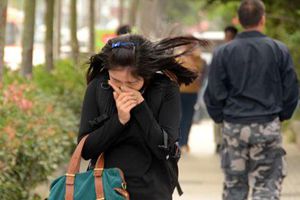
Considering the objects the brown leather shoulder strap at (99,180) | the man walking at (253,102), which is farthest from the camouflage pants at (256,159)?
the brown leather shoulder strap at (99,180)

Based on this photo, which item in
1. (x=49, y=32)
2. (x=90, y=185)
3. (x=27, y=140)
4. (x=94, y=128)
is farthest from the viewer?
(x=49, y=32)

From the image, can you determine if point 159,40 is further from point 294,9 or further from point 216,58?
point 294,9

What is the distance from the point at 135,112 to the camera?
4301 millimetres

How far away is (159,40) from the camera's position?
4566 millimetres

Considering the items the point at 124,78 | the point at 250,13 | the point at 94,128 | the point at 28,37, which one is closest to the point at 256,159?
the point at 250,13

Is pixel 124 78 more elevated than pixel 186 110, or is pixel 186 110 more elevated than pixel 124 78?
pixel 124 78

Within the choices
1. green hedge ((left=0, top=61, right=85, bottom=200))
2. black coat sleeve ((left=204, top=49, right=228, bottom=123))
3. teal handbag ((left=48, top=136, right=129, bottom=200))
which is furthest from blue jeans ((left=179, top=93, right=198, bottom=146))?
teal handbag ((left=48, top=136, right=129, bottom=200))

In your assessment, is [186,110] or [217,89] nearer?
[217,89]

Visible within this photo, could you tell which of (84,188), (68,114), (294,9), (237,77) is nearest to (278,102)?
(237,77)

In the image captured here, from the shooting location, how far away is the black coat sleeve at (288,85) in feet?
21.5

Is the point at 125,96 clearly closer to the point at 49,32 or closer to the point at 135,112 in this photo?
the point at 135,112

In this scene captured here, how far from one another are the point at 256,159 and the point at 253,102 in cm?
43

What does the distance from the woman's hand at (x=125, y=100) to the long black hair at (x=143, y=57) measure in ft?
0.32

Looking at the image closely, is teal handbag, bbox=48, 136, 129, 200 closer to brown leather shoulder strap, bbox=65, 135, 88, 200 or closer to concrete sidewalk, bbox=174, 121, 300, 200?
brown leather shoulder strap, bbox=65, 135, 88, 200
